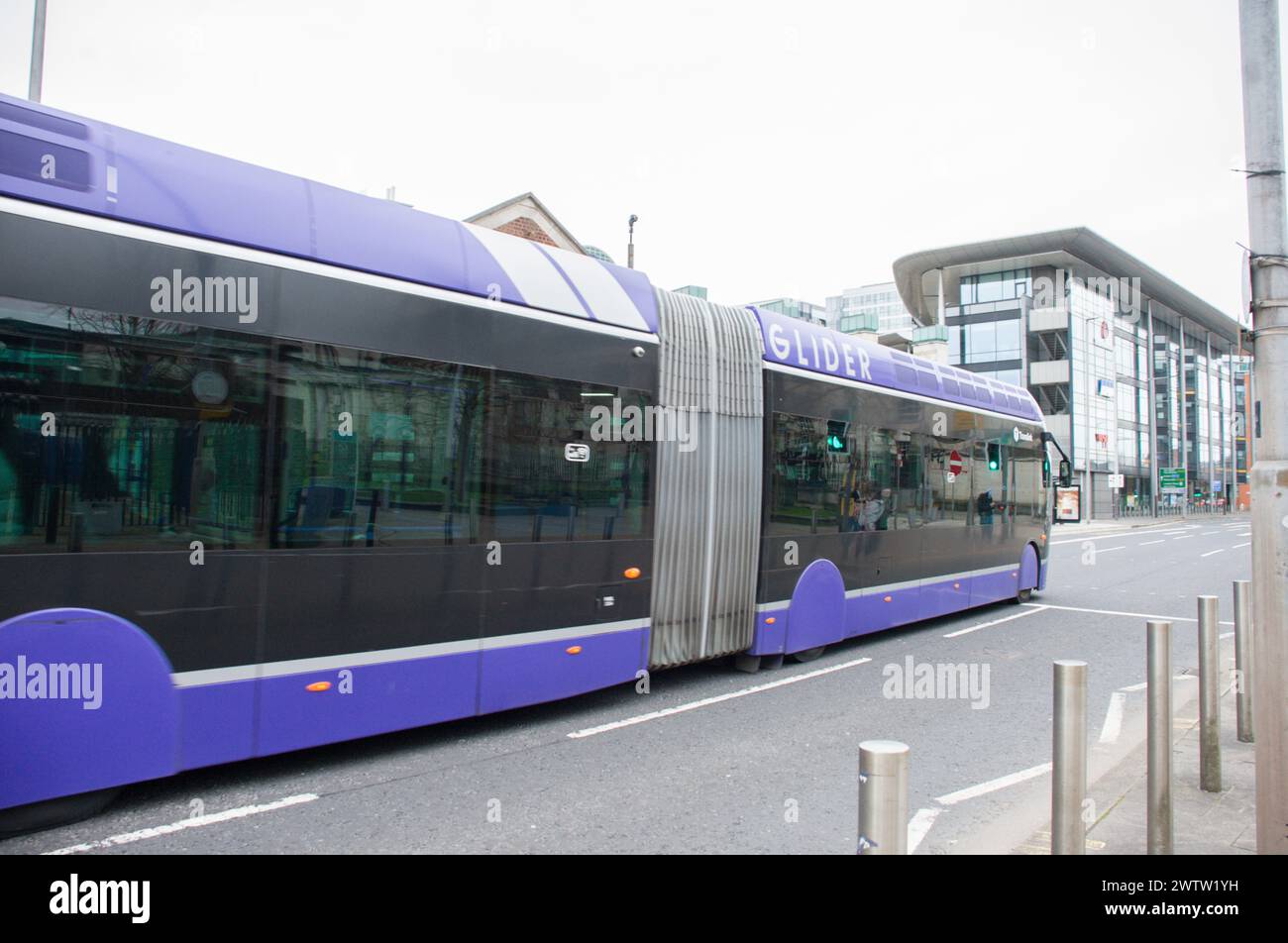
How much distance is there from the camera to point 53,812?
395 centimetres

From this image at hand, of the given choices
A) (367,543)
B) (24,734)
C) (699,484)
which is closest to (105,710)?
(24,734)

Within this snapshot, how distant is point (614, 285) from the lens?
257 inches

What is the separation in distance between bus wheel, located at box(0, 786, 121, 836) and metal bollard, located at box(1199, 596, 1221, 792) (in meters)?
6.13

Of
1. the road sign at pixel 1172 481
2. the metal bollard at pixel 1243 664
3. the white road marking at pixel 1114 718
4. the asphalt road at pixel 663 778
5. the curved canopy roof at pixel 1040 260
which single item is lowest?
the white road marking at pixel 1114 718

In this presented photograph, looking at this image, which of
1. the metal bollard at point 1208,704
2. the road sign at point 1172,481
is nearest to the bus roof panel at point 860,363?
the metal bollard at point 1208,704

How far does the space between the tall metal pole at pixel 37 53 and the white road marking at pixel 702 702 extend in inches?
390

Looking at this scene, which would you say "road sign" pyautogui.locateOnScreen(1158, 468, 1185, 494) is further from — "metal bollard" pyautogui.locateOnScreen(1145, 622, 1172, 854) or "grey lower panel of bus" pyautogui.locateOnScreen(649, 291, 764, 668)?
"metal bollard" pyautogui.locateOnScreen(1145, 622, 1172, 854)

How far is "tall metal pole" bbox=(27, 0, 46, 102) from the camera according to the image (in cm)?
945

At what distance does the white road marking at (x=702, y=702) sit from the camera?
5.97m

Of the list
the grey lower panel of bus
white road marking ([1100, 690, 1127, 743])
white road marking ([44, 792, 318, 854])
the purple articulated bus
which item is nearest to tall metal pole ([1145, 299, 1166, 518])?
white road marking ([1100, 690, 1127, 743])

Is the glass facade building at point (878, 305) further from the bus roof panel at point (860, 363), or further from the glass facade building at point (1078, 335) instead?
the bus roof panel at point (860, 363)

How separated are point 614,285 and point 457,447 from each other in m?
2.12

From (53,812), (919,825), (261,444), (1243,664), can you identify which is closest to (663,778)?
(919,825)
